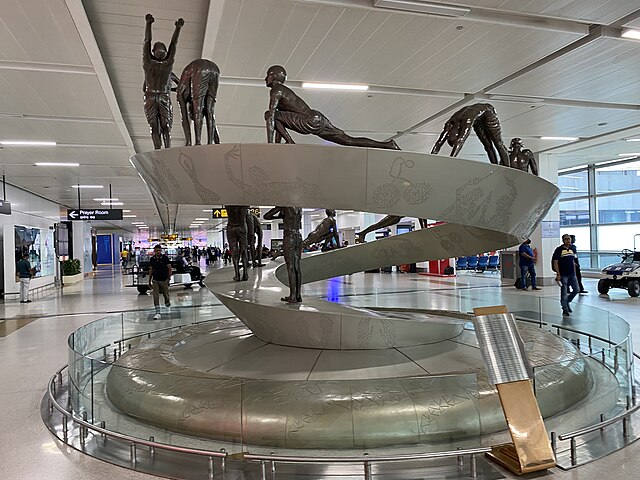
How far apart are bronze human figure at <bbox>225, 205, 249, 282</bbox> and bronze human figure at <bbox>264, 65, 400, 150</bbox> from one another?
2.77 metres

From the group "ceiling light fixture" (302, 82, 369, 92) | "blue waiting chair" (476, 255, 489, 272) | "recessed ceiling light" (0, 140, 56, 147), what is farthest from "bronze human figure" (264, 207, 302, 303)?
"blue waiting chair" (476, 255, 489, 272)

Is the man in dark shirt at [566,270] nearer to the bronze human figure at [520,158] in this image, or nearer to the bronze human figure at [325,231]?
the bronze human figure at [520,158]

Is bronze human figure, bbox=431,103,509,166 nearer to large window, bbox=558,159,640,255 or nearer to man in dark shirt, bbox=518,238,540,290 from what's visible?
man in dark shirt, bbox=518,238,540,290

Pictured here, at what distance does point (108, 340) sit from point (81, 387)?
3288mm

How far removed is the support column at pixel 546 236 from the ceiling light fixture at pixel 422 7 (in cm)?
1414

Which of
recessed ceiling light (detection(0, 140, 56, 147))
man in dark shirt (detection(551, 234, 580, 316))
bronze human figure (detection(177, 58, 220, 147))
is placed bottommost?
man in dark shirt (detection(551, 234, 580, 316))

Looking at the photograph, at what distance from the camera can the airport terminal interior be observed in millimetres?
4445

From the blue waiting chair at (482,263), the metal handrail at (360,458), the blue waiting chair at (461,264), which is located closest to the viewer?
the metal handrail at (360,458)

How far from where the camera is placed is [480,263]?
98.0 ft

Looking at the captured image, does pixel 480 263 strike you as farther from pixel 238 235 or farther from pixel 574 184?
pixel 238 235

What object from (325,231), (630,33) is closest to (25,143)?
(325,231)

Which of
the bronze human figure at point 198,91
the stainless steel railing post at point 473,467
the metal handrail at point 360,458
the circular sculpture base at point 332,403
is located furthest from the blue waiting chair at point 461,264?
the metal handrail at point 360,458

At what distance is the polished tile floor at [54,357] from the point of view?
166 inches

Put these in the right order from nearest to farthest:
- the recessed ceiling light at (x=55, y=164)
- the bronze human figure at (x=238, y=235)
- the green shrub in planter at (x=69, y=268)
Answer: the bronze human figure at (x=238, y=235)
the recessed ceiling light at (x=55, y=164)
the green shrub in planter at (x=69, y=268)
